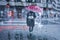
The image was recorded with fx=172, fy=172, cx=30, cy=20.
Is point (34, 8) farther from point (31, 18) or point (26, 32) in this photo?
point (26, 32)

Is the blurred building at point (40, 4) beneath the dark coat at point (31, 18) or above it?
above

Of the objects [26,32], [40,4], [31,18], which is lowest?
[26,32]

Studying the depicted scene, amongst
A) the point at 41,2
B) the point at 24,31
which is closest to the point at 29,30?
the point at 24,31

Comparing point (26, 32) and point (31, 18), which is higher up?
point (31, 18)

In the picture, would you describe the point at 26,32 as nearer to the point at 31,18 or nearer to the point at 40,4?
the point at 31,18

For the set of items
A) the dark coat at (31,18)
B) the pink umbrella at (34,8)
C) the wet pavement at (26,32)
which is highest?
the pink umbrella at (34,8)

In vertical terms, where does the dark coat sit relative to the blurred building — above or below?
below

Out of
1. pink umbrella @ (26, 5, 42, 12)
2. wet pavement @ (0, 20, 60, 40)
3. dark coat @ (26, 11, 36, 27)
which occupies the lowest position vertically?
wet pavement @ (0, 20, 60, 40)

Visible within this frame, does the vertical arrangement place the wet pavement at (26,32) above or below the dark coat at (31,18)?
below

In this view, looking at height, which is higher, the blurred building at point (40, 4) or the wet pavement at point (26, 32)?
the blurred building at point (40, 4)

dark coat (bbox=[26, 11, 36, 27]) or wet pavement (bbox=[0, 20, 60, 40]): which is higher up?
dark coat (bbox=[26, 11, 36, 27])

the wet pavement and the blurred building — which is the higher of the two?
the blurred building

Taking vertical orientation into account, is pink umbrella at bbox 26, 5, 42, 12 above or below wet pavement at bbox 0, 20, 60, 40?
above

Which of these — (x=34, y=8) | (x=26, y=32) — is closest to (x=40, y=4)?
(x=34, y=8)
